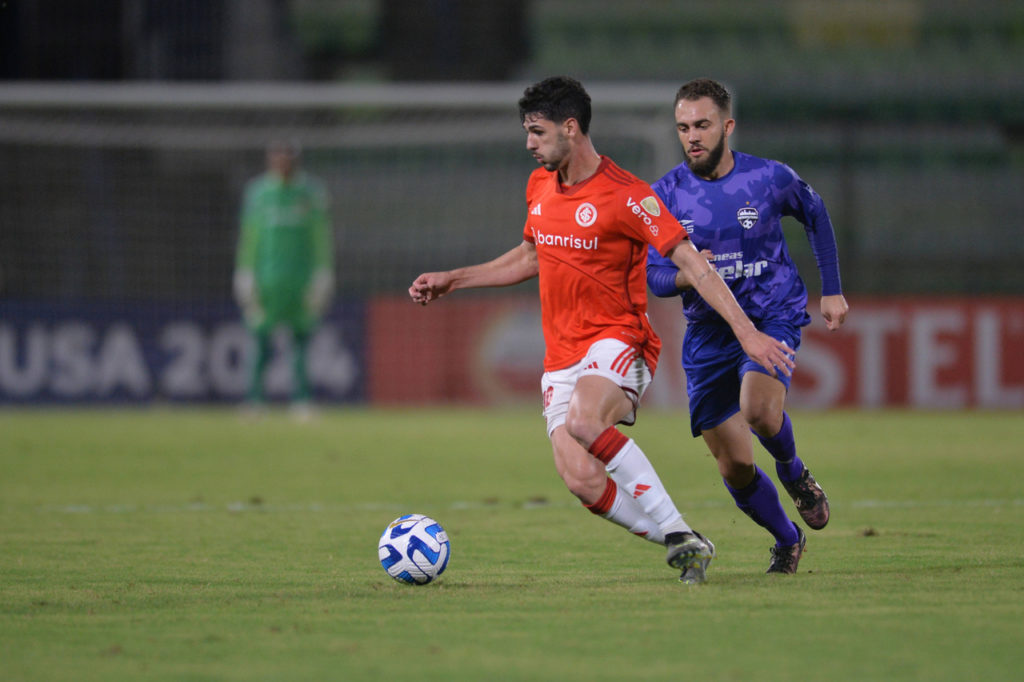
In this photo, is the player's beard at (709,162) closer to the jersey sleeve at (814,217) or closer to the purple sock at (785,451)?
the jersey sleeve at (814,217)

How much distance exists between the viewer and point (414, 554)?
5.05m

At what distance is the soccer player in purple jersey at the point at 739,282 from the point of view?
217 inches

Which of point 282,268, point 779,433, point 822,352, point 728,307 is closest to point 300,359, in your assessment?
point 282,268

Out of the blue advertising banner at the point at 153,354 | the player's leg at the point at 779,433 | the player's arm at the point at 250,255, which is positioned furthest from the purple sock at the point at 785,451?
the blue advertising banner at the point at 153,354

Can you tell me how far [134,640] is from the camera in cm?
404

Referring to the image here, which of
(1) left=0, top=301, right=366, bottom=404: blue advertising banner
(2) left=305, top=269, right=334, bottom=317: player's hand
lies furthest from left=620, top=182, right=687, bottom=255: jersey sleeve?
(1) left=0, top=301, right=366, bottom=404: blue advertising banner

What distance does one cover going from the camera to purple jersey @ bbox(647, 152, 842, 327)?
5.55 metres

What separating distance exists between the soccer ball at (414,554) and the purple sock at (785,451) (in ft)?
4.33

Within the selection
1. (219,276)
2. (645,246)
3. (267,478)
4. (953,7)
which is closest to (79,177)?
(219,276)

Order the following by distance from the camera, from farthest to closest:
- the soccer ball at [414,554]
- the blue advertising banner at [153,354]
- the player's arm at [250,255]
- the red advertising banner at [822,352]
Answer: the blue advertising banner at [153,354], the red advertising banner at [822,352], the player's arm at [250,255], the soccer ball at [414,554]

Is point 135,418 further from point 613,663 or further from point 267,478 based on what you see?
point 613,663

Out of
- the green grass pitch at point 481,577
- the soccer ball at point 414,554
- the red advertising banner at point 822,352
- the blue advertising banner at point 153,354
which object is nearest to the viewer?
the green grass pitch at point 481,577

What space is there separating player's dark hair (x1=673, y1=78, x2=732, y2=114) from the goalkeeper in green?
30.0ft

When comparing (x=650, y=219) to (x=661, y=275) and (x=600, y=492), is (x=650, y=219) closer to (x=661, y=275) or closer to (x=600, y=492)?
(x=661, y=275)
